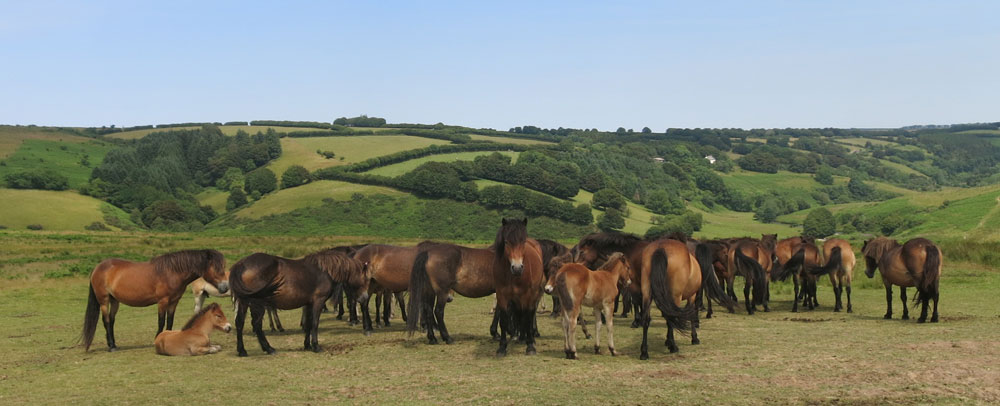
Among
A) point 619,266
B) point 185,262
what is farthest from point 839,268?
point 185,262

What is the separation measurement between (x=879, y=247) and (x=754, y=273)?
3307 mm

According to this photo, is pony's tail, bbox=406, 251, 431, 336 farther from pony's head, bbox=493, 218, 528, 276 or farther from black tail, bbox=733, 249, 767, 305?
black tail, bbox=733, 249, 767, 305

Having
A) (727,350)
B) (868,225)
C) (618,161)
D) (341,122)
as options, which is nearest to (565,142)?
(618,161)

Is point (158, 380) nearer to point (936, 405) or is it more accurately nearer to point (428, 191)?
point (936, 405)

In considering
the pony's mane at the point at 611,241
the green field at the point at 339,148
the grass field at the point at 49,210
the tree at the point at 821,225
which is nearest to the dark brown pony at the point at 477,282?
the pony's mane at the point at 611,241

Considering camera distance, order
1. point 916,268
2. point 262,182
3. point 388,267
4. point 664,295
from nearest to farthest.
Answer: point 664,295
point 916,268
point 388,267
point 262,182

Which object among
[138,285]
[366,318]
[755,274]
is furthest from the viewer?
[755,274]

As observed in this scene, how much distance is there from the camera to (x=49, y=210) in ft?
323

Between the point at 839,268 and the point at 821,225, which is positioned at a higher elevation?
the point at 839,268

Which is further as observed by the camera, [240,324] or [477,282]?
[477,282]

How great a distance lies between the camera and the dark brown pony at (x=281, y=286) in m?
13.8

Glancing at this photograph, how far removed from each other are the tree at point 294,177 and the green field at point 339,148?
20.9ft

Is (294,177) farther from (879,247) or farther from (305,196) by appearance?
(879,247)

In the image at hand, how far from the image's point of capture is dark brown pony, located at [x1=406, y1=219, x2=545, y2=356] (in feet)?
44.3
